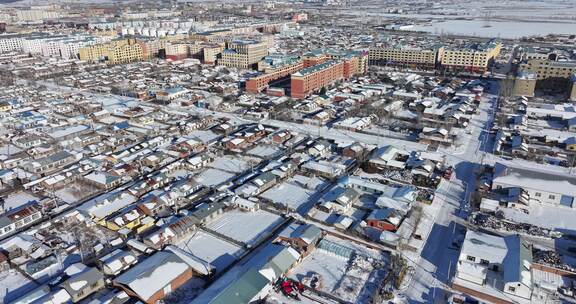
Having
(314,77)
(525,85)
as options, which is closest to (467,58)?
(525,85)

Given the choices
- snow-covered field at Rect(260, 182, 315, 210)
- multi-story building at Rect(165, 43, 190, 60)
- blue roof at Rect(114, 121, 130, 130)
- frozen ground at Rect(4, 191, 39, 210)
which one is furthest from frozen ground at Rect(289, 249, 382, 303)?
multi-story building at Rect(165, 43, 190, 60)

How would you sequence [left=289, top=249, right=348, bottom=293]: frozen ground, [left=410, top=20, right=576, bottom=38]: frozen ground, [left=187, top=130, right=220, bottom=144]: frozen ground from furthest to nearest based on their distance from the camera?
[left=410, top=20, right=576, bottom=38]: frozen ground → [left=187, top=130, right=220, bottom=144]: frozen ground → [left=289, top=249, right=348, bottom=293]: frozen ground

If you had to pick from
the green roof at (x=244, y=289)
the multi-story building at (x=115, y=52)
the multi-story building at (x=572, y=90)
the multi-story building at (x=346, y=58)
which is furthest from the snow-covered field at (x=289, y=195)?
the multi-story building at (x=115, y=52)

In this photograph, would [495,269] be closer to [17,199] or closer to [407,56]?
[17,199]

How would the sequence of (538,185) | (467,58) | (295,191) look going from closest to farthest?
(538,185)
(295,191)
(467,58)

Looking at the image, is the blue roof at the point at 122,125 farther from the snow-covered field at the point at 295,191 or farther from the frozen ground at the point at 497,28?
the frozen ground at the point at 497,28

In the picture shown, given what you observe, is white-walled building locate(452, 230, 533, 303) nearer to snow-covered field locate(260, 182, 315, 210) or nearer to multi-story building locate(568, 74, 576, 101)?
snow-covered field locate(260, 182, 315, 210)
